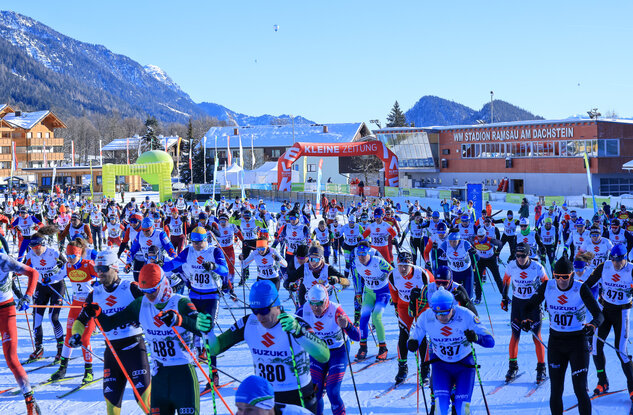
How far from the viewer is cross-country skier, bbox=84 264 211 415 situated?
17.6 ft

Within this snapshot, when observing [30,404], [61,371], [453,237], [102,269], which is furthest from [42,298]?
[453,237]

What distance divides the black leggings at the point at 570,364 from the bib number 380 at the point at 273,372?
294cm

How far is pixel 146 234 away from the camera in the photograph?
1270 centimetres

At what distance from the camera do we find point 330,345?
627 centimetres

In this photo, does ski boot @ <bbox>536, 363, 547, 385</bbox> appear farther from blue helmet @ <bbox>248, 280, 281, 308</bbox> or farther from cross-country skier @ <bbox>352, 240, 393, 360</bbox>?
blue helmet @ <bbox>248, 280, 281, 308</bbox>

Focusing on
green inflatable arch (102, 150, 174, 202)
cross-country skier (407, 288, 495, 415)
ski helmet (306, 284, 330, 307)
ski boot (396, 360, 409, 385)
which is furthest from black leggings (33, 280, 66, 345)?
green inflatable arch (102, 150, 174, 202)

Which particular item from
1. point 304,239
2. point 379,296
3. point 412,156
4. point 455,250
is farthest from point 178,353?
point 412,156

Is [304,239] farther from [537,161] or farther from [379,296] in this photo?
[537,161]

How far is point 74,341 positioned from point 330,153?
41733 mm

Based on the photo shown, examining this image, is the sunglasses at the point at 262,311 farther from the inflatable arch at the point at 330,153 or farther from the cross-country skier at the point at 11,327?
the inflatable arch at the point at 330,153

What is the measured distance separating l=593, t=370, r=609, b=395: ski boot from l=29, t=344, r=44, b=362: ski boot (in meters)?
7.72

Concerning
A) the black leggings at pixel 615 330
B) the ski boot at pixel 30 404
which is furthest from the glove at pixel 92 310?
the black leggings at pixel 615 330

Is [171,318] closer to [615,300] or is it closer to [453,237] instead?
[615,300]

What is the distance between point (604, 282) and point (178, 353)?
5.30 m
